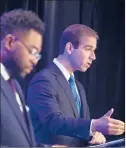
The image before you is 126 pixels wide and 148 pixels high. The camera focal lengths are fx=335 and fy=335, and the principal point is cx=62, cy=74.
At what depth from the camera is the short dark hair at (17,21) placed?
2154 mm

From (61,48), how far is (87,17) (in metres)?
0.29

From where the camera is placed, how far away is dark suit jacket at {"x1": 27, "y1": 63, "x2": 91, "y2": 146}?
2.22m

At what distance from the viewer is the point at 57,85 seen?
2285 millimetres

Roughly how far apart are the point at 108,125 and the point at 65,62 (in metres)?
0.53

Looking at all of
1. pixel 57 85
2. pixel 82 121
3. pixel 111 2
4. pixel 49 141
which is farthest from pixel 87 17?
pixel 49 141

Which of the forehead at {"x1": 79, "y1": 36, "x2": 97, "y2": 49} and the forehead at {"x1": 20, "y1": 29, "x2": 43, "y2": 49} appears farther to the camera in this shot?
the forehead at {"x1": 79, "y1": 36, "x2": 97, "y2": 49}

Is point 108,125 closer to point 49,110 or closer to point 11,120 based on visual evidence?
point 49,110

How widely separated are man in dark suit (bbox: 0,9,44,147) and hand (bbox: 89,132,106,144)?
1.42 ft

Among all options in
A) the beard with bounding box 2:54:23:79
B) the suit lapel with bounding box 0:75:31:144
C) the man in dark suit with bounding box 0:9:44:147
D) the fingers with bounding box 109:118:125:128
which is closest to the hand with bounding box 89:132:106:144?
the fingers with bounding box 109:118:125:128

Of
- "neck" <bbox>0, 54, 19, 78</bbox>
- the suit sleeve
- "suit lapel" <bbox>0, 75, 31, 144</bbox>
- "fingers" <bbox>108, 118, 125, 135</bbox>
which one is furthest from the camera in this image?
"fingers" <bbox>108, 118, 125, 135</bbox>

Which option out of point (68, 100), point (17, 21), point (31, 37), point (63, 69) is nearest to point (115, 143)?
point (68, 100)

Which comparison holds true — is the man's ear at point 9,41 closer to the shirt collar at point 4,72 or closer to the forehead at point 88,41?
the shirt collar at point 4,72

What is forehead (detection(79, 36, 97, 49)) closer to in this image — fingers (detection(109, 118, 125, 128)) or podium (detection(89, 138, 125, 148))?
fingers (detection(109, 118, 125, 128))

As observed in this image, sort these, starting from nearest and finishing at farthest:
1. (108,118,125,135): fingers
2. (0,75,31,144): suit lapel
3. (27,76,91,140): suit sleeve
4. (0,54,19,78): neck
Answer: (0,75,31,144): suit lapel, (0,54,19,78): neck, (27,76,91,140): suit sleeve, (108,118,125,135): fingers
